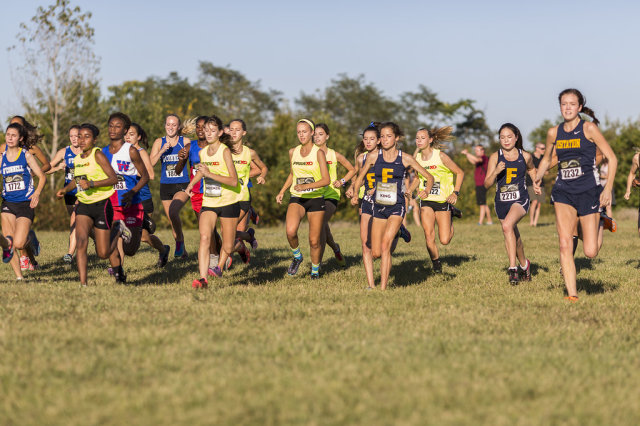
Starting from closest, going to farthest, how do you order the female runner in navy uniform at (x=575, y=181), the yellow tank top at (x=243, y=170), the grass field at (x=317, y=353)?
the grass field at (x=317, y=353) < the female runner in navy uniform at (x=575, y=181) < the yellow tank top at (x=243, y=170)

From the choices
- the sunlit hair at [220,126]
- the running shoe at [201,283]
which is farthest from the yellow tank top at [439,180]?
the running shoe at [201,283]

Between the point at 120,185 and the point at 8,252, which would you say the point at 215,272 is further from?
the point at 8,252

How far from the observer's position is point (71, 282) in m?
9.52

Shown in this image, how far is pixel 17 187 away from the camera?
31.6 feet

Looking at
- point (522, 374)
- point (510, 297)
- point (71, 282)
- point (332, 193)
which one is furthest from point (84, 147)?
point (522, 374)

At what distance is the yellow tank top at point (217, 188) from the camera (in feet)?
29.2

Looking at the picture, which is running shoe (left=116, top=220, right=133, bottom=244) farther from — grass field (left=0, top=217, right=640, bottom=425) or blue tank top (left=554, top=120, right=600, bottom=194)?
blue tank top (left=554, top=120, right=600, bottom=194)

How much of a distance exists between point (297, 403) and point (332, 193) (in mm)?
6619

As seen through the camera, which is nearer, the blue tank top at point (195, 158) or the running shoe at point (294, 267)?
the running shoe at point (294, 267)

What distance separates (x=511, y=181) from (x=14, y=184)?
21.5 feet

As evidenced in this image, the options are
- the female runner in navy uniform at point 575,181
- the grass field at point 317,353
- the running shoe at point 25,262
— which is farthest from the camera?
the running shoe at point 25,262

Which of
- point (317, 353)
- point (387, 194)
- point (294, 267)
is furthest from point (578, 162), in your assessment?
point (294, 267)

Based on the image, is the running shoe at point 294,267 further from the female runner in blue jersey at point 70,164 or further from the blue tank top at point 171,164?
the female runner in blue jersey at point 70,164

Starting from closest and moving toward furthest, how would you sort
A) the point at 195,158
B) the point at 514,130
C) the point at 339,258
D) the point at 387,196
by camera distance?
the point at 387,196 → the point at 514,130 → the point at 195,158 → the point at 339,258
